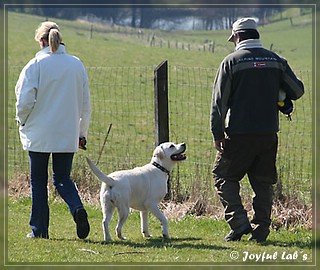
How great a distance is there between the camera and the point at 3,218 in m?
8.92

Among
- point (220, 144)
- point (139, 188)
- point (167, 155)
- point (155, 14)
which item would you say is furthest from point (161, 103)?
point (155, 14)

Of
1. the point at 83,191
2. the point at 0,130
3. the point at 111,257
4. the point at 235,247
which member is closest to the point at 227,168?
the point at 235,247

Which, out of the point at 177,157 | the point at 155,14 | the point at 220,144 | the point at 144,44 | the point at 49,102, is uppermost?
the point at 155,14

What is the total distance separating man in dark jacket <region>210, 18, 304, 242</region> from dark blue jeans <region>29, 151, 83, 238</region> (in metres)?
1.58

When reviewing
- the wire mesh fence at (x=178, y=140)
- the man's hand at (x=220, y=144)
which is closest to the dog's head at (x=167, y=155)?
the man's hand at (x=220, y=144)

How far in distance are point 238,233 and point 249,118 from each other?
4.08 ft

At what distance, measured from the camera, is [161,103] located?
9.69m

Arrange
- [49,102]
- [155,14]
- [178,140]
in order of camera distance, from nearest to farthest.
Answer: [49,102]
[178,140]
[155,14]

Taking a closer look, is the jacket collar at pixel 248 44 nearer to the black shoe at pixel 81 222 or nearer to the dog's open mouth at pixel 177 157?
the dog's open mouth at pixel 177 157

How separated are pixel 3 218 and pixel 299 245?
3652 mm

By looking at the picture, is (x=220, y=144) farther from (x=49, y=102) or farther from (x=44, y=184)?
(x=44, y=184)

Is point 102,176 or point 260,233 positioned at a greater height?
point 102,176

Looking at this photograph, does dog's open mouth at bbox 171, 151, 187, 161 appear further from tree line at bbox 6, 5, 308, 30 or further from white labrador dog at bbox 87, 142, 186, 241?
tree line at bbox 6, 5, 308, 30

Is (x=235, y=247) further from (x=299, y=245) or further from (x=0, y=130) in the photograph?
(x=0, y=130)
